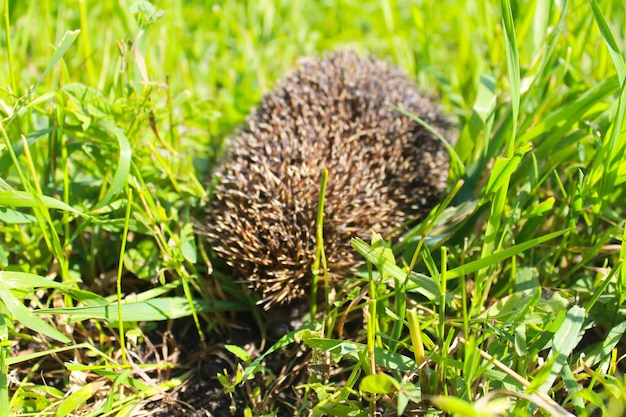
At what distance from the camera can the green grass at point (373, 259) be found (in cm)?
252

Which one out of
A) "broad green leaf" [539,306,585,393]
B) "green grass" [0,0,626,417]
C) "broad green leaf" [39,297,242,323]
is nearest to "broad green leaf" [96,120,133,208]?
"green grass" [0,0,626,417]

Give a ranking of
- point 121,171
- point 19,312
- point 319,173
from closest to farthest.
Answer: point 19,312 < point 121,171 < point 319,173

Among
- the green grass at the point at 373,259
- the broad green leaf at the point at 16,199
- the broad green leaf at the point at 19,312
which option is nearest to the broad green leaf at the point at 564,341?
the green grass at the point at 373,259

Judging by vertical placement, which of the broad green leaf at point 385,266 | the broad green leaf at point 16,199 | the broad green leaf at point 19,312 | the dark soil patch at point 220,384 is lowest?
the dark soil patch at point 220,384

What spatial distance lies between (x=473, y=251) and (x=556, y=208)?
26.4 inches

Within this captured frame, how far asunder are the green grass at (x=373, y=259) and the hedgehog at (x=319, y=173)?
23 centimetres

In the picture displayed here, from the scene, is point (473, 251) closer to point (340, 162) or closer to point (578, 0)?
point (340, 162)

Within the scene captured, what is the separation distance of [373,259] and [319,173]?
0.88m

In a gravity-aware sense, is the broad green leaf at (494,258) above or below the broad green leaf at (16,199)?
below

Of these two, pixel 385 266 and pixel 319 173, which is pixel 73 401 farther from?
pixel 319 173

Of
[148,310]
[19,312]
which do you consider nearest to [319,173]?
[148,310]

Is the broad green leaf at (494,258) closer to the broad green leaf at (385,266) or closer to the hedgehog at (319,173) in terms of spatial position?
the broad green leaf at (385,266)

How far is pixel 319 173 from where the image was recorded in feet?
11.1

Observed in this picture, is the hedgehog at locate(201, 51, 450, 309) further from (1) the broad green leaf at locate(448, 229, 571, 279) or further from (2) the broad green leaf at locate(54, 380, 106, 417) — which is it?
(2) the broad green leaf at locate(54, 380, 106, 417)
